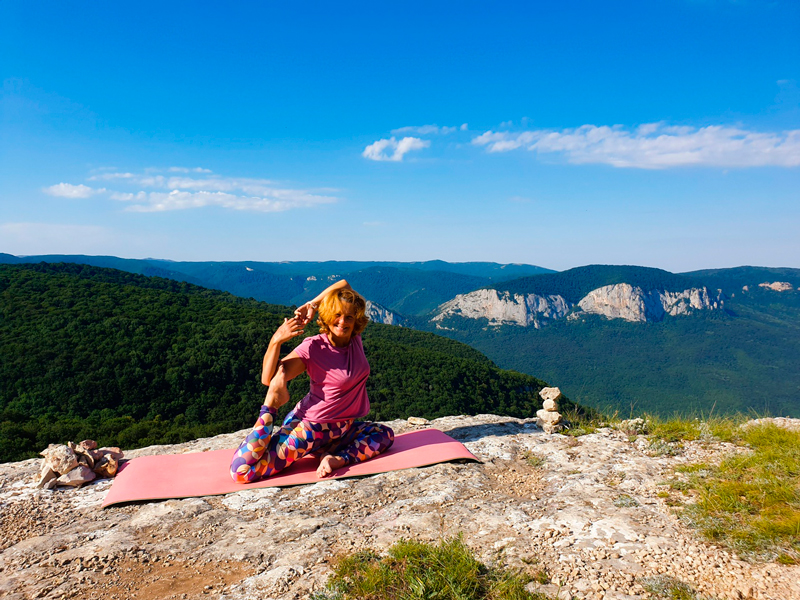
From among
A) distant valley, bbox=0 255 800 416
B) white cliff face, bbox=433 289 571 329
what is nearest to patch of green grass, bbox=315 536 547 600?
distant valley, bbox=0 255 800 416

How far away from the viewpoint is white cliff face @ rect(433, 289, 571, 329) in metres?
173

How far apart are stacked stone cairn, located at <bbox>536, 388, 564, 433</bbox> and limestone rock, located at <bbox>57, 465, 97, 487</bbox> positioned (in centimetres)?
726

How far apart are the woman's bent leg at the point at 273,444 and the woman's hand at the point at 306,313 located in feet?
4.32

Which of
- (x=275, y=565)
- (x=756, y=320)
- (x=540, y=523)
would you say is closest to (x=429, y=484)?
(x=540, y=523)

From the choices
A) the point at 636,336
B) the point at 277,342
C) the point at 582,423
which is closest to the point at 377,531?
the point at 277,342

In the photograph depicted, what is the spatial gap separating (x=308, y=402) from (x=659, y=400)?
120029mm

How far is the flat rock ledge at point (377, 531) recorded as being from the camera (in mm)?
3592

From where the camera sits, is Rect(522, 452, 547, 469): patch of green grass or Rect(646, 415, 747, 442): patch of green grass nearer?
Rect(522, 452, 547, 469): patch of green grass

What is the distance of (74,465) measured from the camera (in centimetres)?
611

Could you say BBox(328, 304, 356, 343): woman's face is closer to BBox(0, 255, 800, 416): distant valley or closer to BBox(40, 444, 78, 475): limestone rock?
BBox(40, 444, 78, 475): limestone rock

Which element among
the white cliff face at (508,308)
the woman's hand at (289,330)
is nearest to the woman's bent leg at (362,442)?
the woman's hand at (289,330)

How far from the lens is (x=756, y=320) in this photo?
17488cm

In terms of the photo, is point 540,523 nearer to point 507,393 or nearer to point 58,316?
point 507,393

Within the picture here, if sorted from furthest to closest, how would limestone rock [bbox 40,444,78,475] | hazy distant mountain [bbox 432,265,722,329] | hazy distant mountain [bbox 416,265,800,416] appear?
hazy distant mountain [bbox 432,265,722,329] < hazy distant mountain [bbox 416,265,800,416] < limestone rock [bbox 40,444,78,475]
